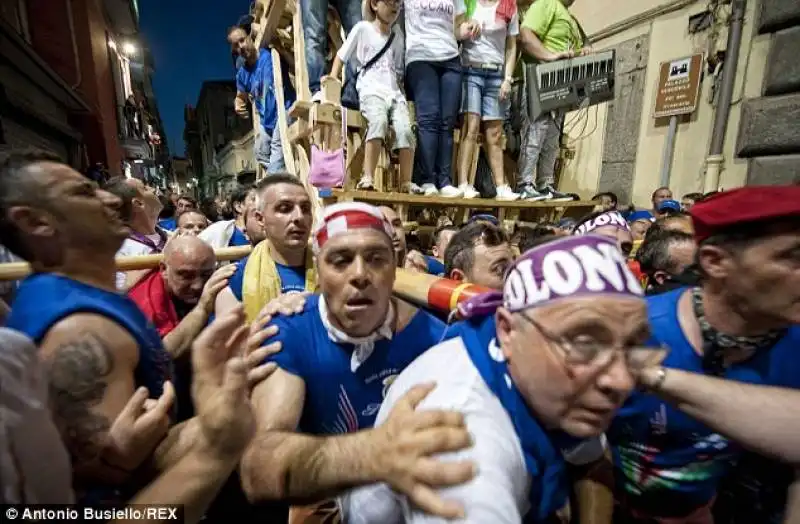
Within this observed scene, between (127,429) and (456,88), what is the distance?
4.65 metres

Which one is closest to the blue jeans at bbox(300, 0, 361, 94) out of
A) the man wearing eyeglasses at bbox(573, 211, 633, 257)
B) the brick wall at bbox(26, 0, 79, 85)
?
the man wearing eyeglasses at bbox(573, 211, 633, 257)

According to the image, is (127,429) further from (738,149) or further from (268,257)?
(738,149)

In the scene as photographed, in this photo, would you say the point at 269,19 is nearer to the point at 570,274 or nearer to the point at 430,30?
the point at 430,30

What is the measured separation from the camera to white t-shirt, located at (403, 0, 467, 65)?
4.30 meters

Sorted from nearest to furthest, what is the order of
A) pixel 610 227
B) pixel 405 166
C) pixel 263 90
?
pixel 610 227, pixel 405 166, pixel 263 90

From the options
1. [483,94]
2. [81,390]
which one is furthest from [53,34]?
[81,390]

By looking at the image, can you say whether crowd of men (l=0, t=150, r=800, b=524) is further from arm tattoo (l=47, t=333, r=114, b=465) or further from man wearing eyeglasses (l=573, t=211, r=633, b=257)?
man wearing eyeglasses (l=573, t=211, r=633, b=257)

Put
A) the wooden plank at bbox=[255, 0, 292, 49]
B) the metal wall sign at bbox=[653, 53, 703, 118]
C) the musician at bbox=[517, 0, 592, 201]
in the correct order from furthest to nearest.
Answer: the metal wall sign at bbox=[653, 53, 703, 118]
the musician at bbox=[517, 0, 592, 201]
the wooden plank at bbox=[255, 0, 292, 49]

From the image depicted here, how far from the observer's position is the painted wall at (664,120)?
233 inches

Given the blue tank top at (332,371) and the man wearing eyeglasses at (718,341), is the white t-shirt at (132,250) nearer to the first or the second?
the blue tank top at (332,371)

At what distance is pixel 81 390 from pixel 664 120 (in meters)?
9.16

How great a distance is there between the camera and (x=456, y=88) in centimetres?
461

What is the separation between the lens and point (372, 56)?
13.6ft

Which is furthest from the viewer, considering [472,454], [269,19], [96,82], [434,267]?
[96,82]
